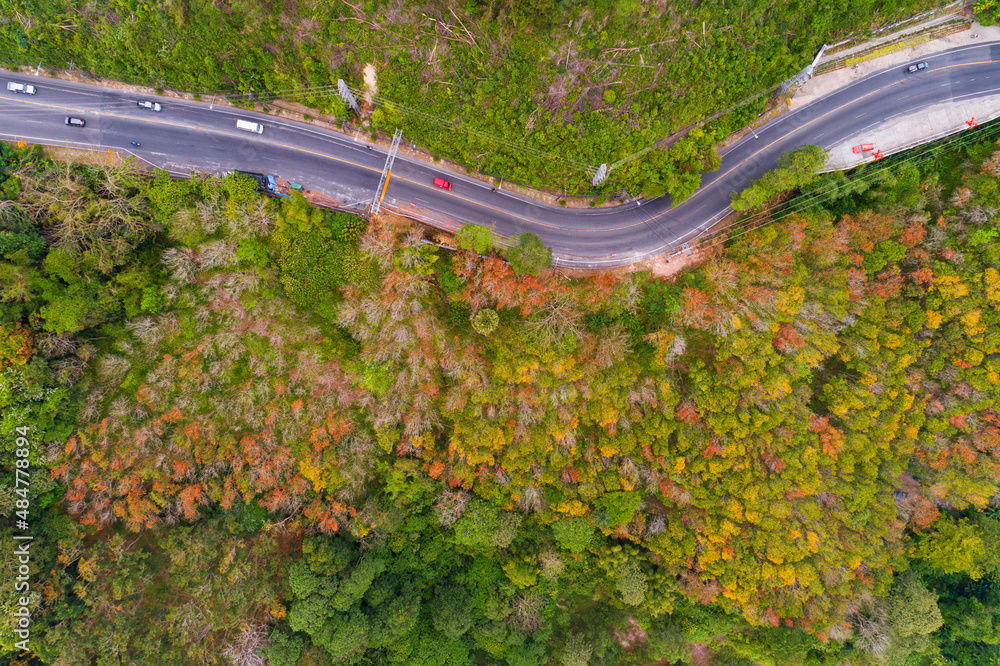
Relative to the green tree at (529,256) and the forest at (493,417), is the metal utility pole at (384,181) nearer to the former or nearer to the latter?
the forest at (493,417)

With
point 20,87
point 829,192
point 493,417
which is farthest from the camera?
point 829,192

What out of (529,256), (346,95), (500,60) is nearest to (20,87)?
(346,95)

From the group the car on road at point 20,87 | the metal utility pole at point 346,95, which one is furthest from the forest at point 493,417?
the metal utility pole at point 346,95

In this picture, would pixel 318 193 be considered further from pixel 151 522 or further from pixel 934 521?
pixel 934 521

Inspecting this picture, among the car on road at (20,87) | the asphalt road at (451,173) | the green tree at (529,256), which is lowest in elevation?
the green tree at (529,256)

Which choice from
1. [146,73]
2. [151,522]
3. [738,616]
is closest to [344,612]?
[151,522]

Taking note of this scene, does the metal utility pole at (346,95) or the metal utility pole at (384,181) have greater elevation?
the metal utility pole at (346,95)

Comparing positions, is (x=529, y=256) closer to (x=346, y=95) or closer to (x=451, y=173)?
(x=451, y=173)
